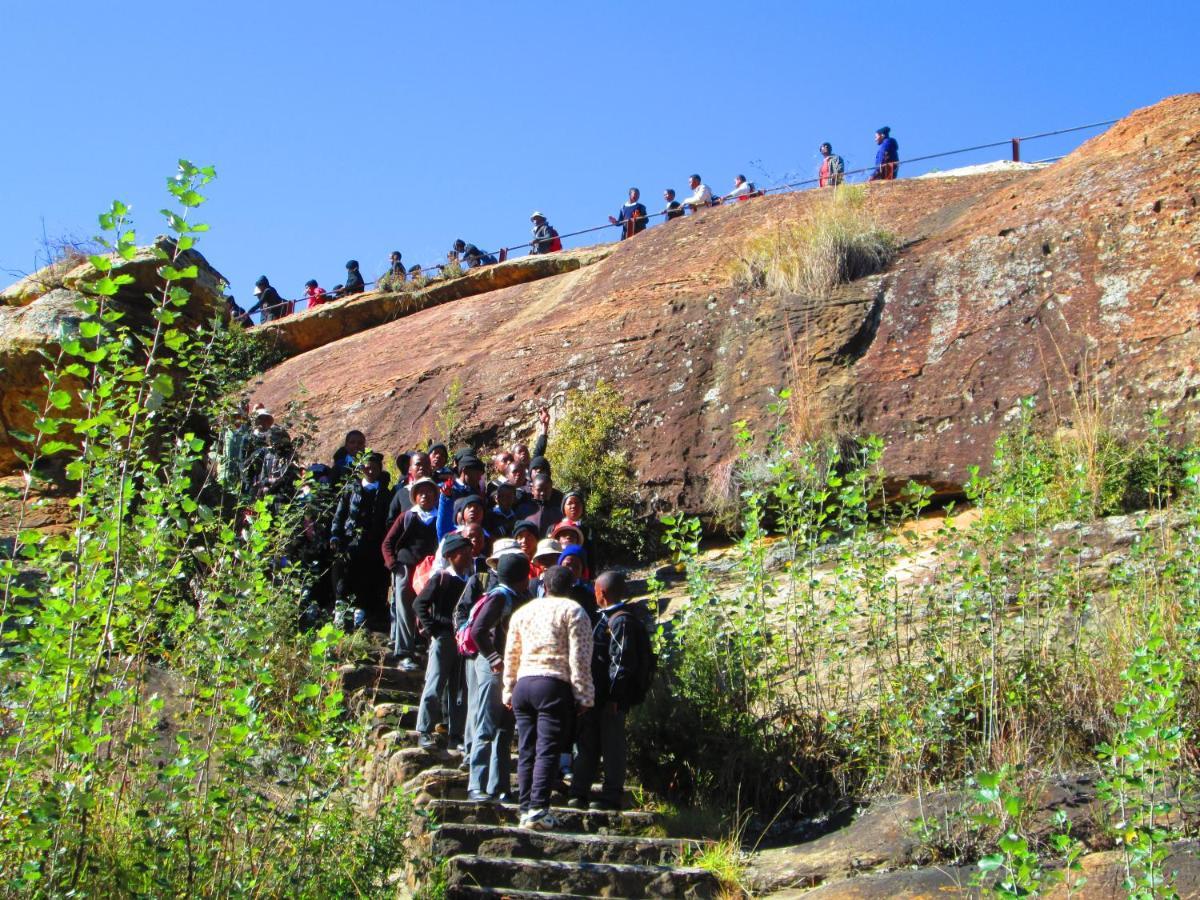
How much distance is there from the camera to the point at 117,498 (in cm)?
571

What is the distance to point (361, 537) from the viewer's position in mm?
11656

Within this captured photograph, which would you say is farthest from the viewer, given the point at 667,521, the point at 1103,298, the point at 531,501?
the point at 1103,298

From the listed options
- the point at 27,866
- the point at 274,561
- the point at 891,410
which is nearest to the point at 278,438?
the point at 274,561

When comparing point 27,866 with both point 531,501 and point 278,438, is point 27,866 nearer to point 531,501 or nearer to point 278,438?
point 531,501

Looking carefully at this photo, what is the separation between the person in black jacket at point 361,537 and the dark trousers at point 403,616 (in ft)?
2.93

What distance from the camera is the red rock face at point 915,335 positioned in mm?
12211

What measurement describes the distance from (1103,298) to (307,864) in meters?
9.76

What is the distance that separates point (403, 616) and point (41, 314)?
7.14 m

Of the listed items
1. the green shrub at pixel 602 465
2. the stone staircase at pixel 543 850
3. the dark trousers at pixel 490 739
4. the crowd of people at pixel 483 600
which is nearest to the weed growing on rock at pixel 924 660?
the crowd of people at pixel 483 600

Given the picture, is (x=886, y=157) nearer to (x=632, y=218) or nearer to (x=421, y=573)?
(x=632, y=218)

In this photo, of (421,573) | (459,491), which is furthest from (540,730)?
(459,491)

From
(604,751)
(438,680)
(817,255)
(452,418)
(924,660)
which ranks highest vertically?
(817,255)

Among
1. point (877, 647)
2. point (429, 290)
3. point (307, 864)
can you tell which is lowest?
point (307, 864)

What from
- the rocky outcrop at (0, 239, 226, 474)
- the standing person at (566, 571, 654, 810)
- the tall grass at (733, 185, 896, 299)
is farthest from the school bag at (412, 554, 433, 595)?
the tall grass at (733, 185, 896, 299)
